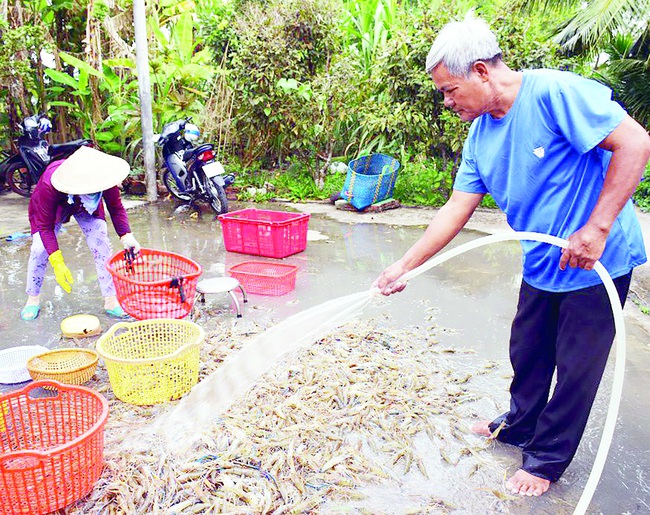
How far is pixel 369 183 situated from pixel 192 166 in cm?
254

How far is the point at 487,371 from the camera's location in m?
3.53

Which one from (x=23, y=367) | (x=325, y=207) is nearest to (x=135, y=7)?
(x=325, y=207)

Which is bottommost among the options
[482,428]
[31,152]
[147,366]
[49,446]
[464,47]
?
[482,428]

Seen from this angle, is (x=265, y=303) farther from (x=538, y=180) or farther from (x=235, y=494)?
(x=538, y=180)

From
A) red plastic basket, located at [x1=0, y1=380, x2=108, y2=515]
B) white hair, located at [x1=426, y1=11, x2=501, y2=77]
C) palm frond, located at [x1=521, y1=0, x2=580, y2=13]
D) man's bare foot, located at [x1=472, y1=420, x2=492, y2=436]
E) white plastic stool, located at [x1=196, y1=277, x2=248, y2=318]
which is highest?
palm frond, located at [x1=521, y1=0, x2=580, y2=13]

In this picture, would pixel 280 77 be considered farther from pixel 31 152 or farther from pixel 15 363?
pixel 15 363

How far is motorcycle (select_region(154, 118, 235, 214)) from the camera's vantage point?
750 cm

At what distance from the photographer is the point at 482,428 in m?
2.89

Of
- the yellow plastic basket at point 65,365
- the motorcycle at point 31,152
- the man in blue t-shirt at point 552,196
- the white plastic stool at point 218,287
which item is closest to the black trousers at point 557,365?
the man in blue t-shirt at point 552,196

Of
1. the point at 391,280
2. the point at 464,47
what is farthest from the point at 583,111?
the point at 391,280

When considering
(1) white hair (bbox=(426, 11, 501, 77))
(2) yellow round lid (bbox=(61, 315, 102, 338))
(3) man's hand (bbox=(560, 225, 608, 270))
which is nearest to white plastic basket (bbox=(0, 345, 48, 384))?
(2) yellow round lid (bbox=(61, 315, 102, 338))

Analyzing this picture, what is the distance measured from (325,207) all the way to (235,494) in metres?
6.44

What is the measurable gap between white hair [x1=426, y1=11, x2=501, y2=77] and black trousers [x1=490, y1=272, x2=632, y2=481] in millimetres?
991

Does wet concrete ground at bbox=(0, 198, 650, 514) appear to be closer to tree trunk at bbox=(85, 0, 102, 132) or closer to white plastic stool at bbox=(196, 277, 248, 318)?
white plastic stool at bbox=(196, 277, 248, 318)
